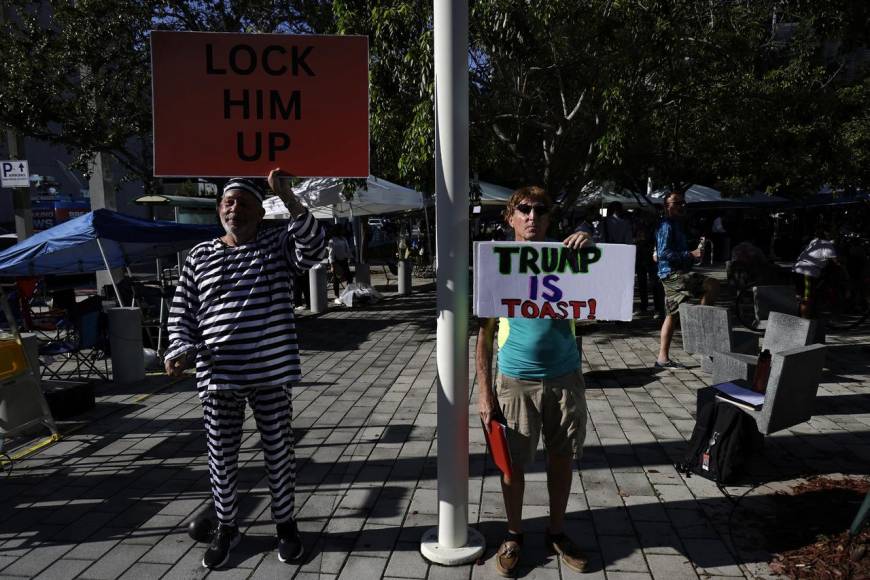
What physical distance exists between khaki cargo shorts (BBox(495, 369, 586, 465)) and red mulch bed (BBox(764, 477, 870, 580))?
1.20 meters

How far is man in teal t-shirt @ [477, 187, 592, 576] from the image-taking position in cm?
312

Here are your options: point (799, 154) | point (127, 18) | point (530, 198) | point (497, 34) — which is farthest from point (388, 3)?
point (799, 154)

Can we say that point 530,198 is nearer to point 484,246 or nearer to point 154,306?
point 484,246

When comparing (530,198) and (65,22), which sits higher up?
(65,22)

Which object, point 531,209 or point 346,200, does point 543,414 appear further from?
point 346,200

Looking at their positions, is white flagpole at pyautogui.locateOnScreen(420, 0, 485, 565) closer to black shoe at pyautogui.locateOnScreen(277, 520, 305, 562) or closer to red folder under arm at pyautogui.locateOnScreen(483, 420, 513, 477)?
red folder under arm at pyautogui.locateOnScreen(483, 420, 513, 477)

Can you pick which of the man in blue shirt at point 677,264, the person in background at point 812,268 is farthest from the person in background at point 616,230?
the man in blue shirt at point 677,264

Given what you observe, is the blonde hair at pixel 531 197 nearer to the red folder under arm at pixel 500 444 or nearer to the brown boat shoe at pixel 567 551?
the red folder under arm at pixel 500 444

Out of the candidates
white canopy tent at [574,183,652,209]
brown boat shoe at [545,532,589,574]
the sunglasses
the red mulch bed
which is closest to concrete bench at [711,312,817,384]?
the red mulch bed

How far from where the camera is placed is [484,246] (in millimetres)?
3074

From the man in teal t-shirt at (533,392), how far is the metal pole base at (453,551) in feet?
0.46

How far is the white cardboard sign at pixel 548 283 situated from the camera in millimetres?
3072

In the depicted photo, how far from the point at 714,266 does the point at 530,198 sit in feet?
72.0

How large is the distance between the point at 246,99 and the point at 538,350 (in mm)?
1908
